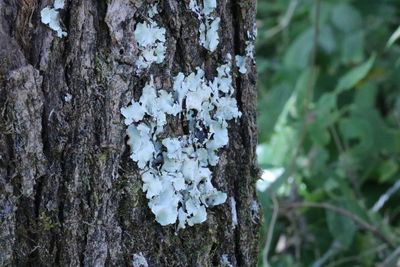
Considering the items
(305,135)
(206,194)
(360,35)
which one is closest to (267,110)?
A: (305,135)

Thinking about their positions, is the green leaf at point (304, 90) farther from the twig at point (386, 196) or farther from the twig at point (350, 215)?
the twig at point (386, 196)

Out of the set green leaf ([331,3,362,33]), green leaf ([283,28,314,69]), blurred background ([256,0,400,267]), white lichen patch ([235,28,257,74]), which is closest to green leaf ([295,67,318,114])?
blurred background ([256,0,400,267])

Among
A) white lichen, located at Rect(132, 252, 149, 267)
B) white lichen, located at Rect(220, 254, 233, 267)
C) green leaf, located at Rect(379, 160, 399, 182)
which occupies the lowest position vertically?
white lichen, located at Rect(132, 252, 149, 267)

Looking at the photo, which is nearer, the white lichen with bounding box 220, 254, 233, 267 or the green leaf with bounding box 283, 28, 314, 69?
the white lichen with bounding box 220, 254, 233, 267

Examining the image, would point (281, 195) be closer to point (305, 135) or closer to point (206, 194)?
point (305, 135)

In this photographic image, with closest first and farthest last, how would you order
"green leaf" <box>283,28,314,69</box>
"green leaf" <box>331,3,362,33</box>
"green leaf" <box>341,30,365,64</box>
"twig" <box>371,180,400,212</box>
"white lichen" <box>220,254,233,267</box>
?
"white lichen" <box>220,254,233,267</box>, "twig" <box>371,180,400,212</box>, "green leaf" <box>283,28,314,69</box>, "green leaf" <box>341,30,365,64</box>, "green leaf" <box>331,3,362,33</box>

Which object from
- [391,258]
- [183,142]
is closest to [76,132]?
[183,142]

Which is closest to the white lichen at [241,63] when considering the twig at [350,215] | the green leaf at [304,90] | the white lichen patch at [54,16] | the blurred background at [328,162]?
the white lichen patch at [54,16]

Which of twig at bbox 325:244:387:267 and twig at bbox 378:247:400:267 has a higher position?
twig at bbox 325:244:387:267

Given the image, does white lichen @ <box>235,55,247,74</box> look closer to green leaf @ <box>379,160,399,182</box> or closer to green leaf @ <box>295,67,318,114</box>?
green leaf @ <box>295,67,318,114</box>
